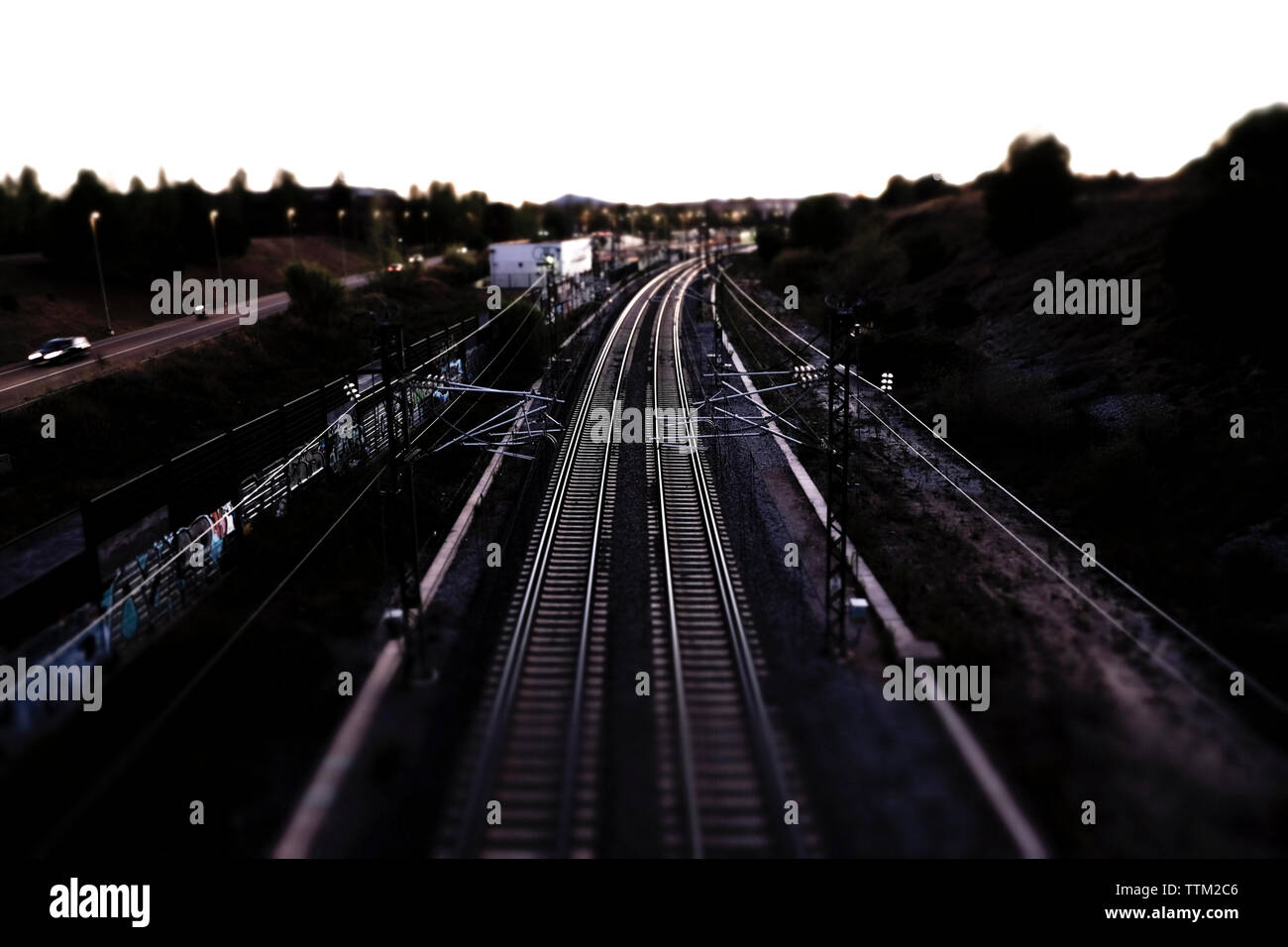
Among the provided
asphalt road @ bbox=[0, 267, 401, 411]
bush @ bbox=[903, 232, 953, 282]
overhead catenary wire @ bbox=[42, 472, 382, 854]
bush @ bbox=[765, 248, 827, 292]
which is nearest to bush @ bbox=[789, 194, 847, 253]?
bush @ bbox=[765, 248, 827, 292]

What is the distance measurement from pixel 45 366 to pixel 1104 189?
210 ft

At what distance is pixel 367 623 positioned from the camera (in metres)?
14.4

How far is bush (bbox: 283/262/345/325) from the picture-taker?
44969 millimetres

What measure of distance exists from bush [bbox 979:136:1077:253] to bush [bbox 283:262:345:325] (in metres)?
40.2

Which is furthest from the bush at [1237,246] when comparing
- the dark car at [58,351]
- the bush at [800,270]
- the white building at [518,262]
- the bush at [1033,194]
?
the white building at [518,262]

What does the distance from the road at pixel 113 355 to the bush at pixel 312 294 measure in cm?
254

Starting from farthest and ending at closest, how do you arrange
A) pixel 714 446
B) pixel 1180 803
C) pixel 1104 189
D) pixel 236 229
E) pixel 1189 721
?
pixel 236 229
pixel 1104 189
pixel 714 446
pixel 1189 721
pixel 1180 803

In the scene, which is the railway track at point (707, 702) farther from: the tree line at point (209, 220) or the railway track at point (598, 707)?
the tree line at point (209, 220)

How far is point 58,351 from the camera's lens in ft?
108

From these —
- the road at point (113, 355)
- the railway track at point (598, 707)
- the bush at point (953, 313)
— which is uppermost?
the bush at point (953, 313)

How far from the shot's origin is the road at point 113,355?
2834 centimetres

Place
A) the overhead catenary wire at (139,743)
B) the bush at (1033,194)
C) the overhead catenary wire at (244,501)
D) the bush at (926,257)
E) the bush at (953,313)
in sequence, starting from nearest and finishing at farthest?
the overhead catenary wire at (139,743), the overhead catenary wire at (244,501), the bush at (953,313), the bush at (1033,194), the bush at (926,257)
